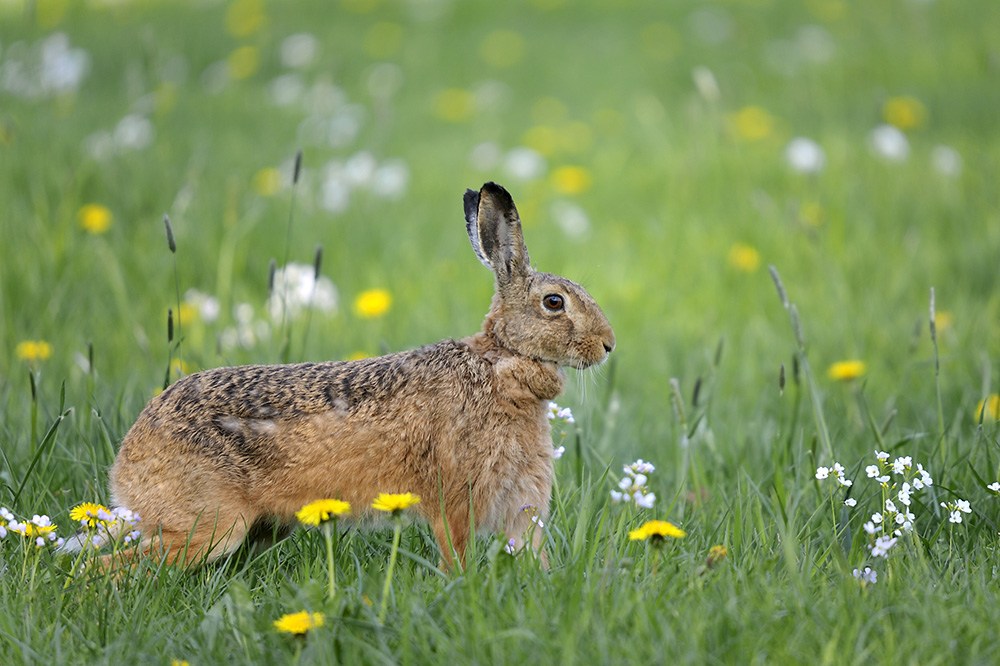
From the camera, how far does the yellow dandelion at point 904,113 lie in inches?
346

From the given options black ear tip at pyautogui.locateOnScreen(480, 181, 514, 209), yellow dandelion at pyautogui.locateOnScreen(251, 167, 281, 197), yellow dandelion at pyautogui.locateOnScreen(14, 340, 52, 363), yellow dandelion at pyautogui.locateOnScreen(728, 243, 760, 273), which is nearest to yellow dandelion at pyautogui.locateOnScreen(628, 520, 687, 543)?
black ear tip at pyautogui.locateOnScreen(480, 181, 514, 209)

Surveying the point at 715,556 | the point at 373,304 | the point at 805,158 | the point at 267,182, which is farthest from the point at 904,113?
the point at 715,556

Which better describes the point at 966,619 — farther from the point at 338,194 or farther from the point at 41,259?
the point at 338,194

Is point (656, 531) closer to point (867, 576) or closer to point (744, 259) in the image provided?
point (867, 576)

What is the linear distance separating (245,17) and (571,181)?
5.92m

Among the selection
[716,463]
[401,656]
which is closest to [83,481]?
[401,656]

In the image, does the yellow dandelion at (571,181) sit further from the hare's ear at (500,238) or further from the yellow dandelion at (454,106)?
the hare's ear at (500,238)

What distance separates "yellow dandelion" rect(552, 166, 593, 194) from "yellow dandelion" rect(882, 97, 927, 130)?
2981 mm

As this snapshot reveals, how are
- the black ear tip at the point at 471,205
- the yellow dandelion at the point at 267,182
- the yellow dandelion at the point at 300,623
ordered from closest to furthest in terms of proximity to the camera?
the yellow dandelion at the point at 300,623
the black ear tip at the point at 471,205
the yellow dandelion at the point at 267,182

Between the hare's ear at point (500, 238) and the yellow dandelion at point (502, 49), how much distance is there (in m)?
8.70

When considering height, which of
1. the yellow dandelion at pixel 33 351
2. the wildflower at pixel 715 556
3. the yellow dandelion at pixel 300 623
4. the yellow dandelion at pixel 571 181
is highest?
the yellow dandelion at pixel 571 181

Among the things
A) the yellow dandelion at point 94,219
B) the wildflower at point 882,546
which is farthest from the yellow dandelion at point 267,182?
the wildflower at point 882,546

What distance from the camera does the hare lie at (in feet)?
9.88

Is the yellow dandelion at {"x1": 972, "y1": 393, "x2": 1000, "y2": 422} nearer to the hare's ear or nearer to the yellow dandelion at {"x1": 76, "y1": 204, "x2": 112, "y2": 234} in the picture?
the hare's ear
